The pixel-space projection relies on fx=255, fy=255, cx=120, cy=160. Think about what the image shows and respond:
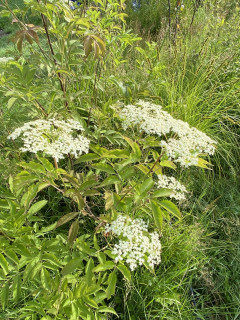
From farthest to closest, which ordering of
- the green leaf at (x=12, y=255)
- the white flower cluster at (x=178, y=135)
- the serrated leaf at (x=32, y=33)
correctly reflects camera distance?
1. the serrated leaf at (x=32, y=33)
2. the white flower cluster at (x=178, y=135)
3. the green leaf at (x=12, y=255)

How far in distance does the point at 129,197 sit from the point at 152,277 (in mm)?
653

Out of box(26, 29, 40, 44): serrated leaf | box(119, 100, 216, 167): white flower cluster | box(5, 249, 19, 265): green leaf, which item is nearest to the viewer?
box(5, 249, 19, 265): green leaf

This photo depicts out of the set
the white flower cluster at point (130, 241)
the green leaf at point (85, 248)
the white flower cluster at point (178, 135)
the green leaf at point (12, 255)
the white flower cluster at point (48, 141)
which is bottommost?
the green leaf at point (85, 248)

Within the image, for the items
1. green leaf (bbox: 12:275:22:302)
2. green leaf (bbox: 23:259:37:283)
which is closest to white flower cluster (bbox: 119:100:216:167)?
green leaf (bbox: 23:259:37:283)

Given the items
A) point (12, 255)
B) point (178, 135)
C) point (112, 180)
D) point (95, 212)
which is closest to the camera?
point (12, 255)

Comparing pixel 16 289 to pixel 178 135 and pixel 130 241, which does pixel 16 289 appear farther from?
pixel 178 135

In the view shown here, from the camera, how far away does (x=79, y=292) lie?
117 cm

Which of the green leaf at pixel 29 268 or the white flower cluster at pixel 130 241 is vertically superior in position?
the white flower cluster at pixel 130 241

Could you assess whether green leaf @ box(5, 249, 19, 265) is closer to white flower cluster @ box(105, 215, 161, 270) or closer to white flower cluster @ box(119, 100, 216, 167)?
white flower cluster @ box(105, 215, 161, 270)

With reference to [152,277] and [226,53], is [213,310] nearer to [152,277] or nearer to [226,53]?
[152,277]

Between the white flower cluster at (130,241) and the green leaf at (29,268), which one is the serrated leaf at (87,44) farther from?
the green leaf at (29,268)

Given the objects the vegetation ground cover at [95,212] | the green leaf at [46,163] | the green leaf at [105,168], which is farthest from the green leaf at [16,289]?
the green leaf at [105,168]

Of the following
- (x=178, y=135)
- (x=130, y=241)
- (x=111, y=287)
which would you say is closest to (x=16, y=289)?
(x=111, y=287)

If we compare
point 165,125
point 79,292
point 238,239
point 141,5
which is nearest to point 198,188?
point 238,239
